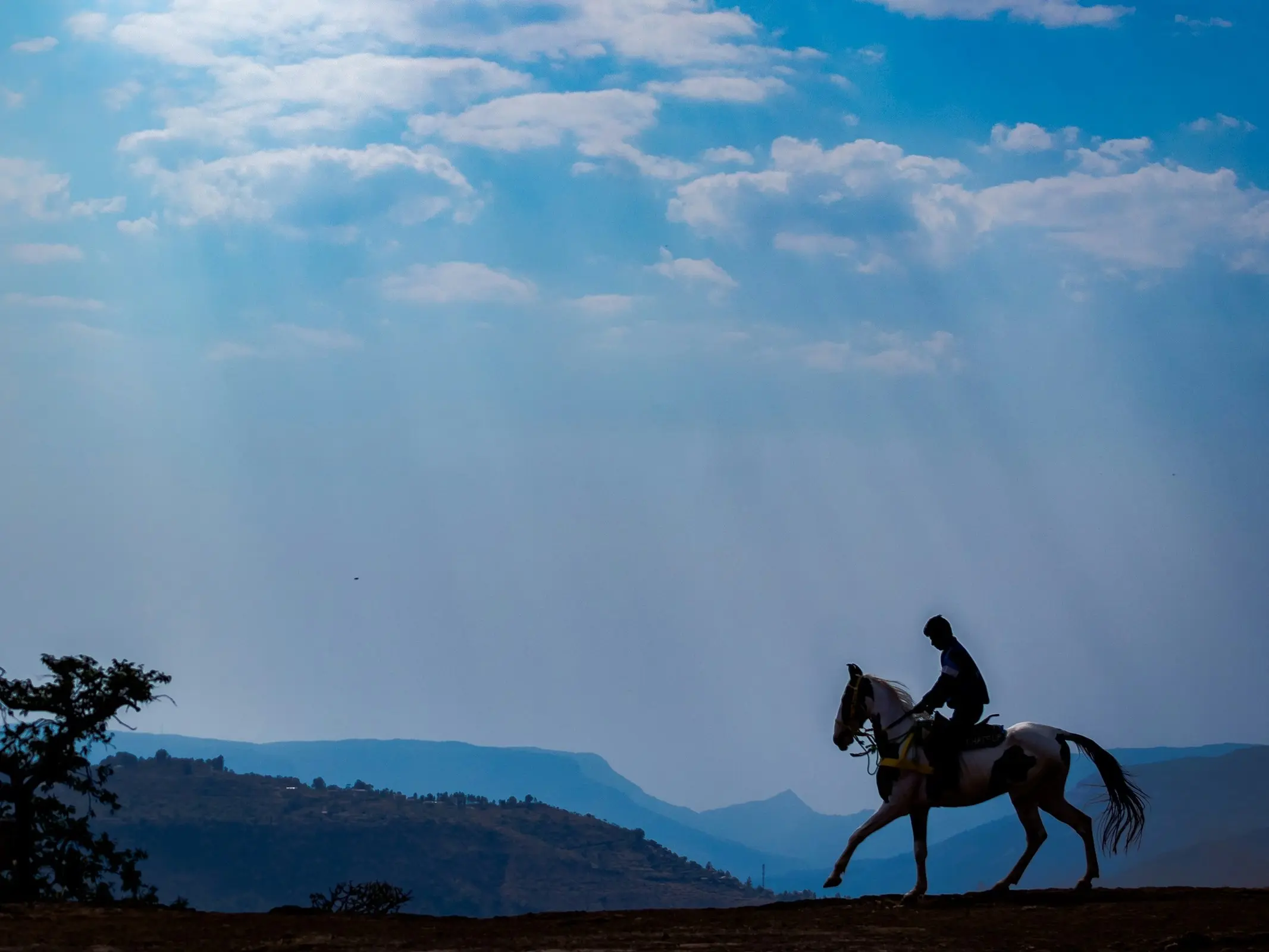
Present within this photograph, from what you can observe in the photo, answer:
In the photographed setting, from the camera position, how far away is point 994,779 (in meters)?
19.9

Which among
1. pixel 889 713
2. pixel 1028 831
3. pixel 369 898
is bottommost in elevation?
pixel 369 898

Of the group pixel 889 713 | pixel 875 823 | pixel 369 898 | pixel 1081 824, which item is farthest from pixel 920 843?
pixel 369 898

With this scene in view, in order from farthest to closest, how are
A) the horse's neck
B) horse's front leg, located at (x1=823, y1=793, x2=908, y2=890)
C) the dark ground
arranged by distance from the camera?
1. the horse's neck
2. horse's front leg, located at (x1=823, y1=793, x2=908, y2=890)
3. the dark ground

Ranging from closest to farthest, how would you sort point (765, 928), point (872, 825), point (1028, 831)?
1. point (765, 928)
2. point (872, 825)
3. point (1028, 831)

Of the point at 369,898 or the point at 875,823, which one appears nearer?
the point at 875,823

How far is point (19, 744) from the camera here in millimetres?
30562

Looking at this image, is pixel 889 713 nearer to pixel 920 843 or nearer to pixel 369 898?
pixel 920 843

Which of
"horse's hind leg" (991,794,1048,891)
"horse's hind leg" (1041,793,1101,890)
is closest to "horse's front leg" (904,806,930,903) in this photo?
"horse's hind leg" (991,794,1048,891)

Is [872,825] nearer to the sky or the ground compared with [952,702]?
nearer to the ground

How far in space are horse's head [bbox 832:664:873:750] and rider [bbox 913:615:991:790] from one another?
2.37ft

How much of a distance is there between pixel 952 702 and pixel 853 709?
1409 millimetres

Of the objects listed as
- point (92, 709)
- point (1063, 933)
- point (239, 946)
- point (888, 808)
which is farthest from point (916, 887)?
point (92, 709)

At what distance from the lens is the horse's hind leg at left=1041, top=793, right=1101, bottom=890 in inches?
785

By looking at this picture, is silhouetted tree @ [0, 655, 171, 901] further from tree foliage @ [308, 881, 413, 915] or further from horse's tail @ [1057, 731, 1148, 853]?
horse's tail @ [1057, 731, 1148, 853]
